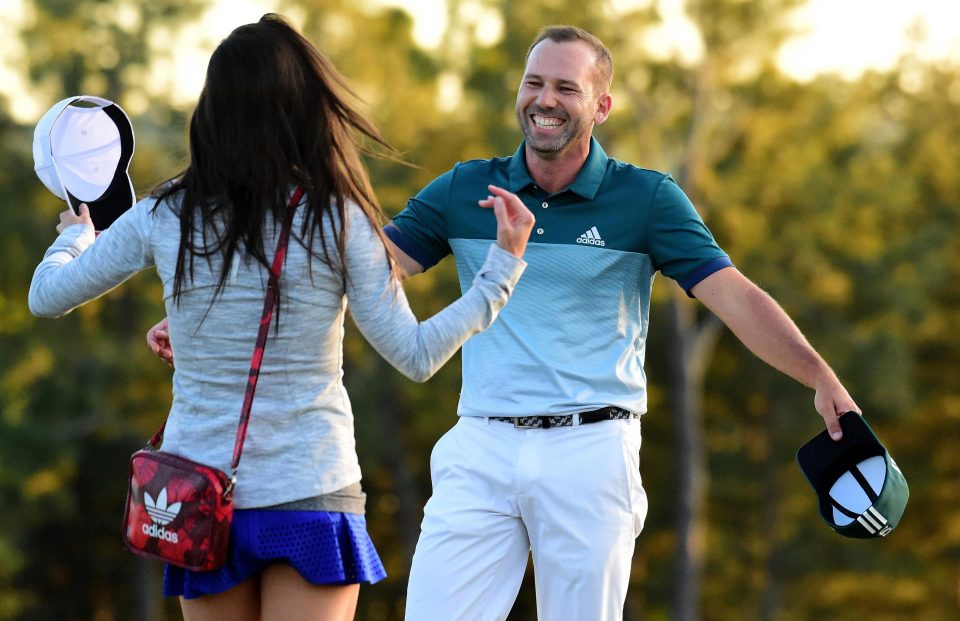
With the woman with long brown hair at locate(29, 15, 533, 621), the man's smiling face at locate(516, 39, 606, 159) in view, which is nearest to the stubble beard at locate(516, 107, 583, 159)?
the man's smiling face at locate(516, 39, 606, 159)

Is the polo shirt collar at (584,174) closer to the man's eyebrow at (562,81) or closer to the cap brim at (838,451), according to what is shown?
the man's eyebrow at (562,81)

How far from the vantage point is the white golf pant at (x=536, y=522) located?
4602mm

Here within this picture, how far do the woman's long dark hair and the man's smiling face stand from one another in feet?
4.89

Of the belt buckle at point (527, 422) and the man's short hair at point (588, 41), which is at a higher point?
the man's short hair at point (588, 41)

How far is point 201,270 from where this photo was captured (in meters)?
3.36

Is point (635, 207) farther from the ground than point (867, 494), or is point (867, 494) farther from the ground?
point (635, 207)

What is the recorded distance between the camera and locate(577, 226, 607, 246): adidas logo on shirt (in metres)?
4.71

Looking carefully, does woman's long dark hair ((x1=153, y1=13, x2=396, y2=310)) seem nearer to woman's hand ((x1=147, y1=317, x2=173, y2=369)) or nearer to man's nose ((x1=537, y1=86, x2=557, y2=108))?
woman's hand ((x1=147, y1=317, x2=173, y2=369))

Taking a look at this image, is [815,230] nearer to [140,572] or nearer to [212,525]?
[140,572]

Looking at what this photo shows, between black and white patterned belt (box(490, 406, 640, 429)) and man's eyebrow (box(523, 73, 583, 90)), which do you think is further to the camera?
man's eyebrow (box(523, 73, 583, 90))

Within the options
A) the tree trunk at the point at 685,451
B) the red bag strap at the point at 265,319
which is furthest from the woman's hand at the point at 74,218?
the tree trunk at the point at 685,451

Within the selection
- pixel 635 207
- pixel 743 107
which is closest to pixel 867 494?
pixel 635 207

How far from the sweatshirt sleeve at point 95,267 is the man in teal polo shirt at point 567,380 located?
1.48 m

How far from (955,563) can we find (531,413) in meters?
30.9
